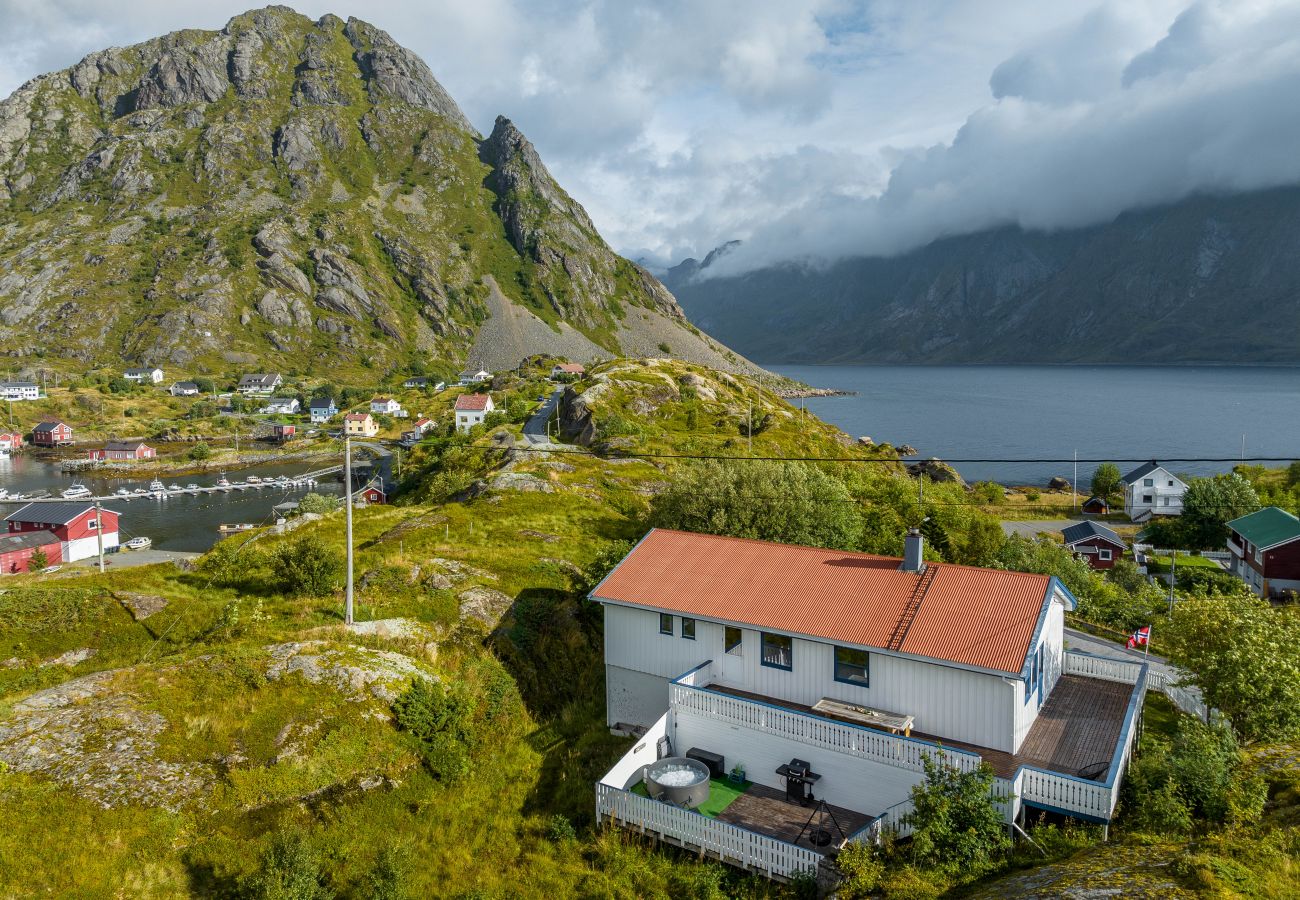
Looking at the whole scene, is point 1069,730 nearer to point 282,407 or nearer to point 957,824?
point 957,824

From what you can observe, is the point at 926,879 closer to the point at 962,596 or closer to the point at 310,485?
the point at 962,596

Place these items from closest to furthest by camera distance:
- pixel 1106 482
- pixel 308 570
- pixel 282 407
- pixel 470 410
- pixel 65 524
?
pixel 308 570, pixel 65 524, pixel 1106 482, pixel 470 410, pixel 282 407

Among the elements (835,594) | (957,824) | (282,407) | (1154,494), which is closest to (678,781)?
(957,824)

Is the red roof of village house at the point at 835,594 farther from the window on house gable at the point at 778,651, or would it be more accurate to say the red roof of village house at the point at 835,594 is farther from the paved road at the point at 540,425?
the paved road at the point at 540,425

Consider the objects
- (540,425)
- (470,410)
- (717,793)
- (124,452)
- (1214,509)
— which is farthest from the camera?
(124,452)

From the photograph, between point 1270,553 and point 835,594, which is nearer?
point 835,594

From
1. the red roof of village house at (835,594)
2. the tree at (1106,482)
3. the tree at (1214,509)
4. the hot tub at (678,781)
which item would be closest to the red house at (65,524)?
the red roof of village house at (835,594)
